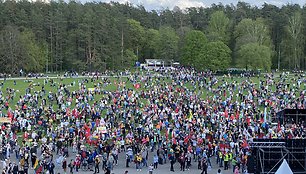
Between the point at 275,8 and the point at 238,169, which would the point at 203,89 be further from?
the point at 275,8

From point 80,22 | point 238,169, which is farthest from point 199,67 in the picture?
point 238,169

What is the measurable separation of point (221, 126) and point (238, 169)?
7.11 metres

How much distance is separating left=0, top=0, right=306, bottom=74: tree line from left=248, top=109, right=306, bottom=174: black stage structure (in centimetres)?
4899

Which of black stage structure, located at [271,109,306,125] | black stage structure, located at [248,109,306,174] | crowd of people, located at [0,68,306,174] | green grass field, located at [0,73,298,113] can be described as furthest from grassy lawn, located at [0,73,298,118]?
black stage structure, located at [248,109,306,174]

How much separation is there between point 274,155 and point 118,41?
61.3m

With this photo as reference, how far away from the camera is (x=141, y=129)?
28922 mm

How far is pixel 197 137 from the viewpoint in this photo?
26109 mm

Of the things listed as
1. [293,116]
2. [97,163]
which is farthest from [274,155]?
[293,116]

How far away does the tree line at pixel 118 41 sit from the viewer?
68688mm

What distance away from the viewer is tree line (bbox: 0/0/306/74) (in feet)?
225

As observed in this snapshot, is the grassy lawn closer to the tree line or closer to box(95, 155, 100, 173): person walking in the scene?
the tree line

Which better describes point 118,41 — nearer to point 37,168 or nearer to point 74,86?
point 74,86

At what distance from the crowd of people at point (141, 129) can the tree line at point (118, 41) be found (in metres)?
24.0

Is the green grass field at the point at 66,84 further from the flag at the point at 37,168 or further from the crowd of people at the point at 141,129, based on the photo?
the flag at the point at 37,168
